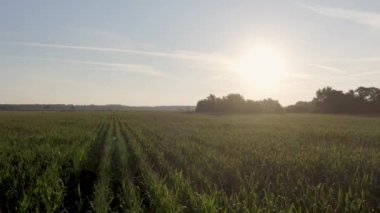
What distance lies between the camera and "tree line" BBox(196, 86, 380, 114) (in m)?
88.6

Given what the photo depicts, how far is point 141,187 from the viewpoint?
10711 mm

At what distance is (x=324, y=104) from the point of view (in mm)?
96688

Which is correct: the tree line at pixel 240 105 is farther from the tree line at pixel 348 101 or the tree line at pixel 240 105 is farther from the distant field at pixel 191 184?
the distant field at pixel 191 184

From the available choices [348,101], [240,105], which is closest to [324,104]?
[348,101]

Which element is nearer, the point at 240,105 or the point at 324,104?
the point at 324,104

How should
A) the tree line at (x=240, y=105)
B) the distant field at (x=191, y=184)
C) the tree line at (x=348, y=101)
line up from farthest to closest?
the tree line at (x=240, y=105), the tree line at (x=348, y=101), the distant field at (x=191, y=184)

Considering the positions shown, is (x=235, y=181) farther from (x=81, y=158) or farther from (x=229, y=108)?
(x=229, y=108)

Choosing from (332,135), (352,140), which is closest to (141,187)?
(352,140)

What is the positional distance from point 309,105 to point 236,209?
111m

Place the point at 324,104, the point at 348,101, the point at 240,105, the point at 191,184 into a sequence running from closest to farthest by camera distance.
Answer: the point at 191,184
the point at 348,101
the point at 324,104
the point at 240,105

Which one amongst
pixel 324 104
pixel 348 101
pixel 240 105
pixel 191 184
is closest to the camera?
pixel 191 184

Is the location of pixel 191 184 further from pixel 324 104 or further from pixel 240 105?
pixel 240 105

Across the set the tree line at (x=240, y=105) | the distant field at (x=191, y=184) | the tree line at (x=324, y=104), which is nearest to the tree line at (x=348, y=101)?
the tree line at (x=324, y=104)

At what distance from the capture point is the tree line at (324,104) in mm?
88562
